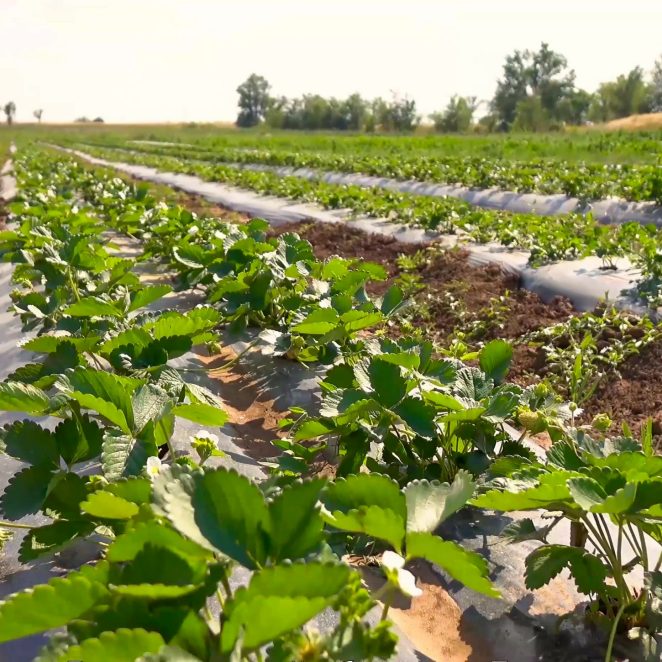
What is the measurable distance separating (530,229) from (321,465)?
461cm

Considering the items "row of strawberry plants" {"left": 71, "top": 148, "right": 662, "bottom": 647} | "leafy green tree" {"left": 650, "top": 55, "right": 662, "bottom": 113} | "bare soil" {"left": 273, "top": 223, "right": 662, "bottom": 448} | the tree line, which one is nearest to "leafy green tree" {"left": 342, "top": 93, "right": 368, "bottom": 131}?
the tree line

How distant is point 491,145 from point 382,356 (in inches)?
679

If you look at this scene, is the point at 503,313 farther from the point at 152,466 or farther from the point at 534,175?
the point at 534,175

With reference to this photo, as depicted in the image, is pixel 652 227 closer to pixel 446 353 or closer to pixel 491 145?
pixel 446 353

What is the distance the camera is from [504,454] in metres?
2.14

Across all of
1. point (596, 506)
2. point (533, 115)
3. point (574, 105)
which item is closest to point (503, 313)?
point (596, 506)

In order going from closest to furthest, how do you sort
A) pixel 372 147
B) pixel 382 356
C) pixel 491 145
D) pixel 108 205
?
1. pixel 382 356
2. pixel 108 205
3. pixel 491 145
4. pixel 372 147

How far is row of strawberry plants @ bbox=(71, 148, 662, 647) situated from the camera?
1.43 metres

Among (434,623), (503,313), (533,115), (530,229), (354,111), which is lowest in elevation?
(434,623)

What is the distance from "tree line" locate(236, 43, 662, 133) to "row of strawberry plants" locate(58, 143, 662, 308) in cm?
3738

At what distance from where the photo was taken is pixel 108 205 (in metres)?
7.45

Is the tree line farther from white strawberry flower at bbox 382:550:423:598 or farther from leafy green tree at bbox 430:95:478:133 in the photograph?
white strawberry flower at bbox 382:550:423:598

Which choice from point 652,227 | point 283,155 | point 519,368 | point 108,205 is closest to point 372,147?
point 283,155

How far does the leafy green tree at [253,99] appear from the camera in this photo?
78.2 meters
